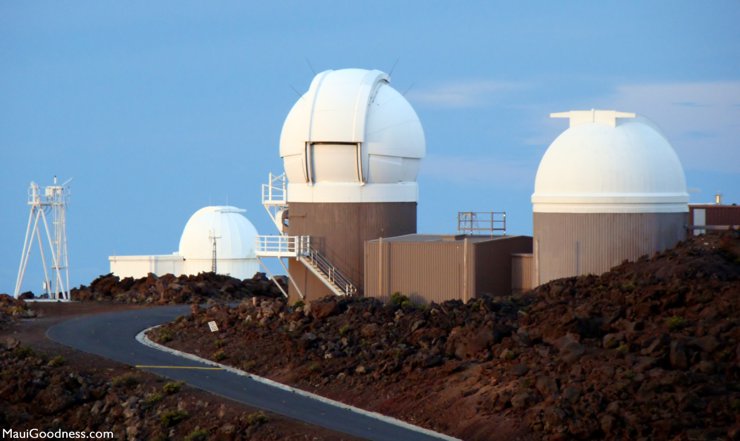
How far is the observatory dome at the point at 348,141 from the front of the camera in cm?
3838

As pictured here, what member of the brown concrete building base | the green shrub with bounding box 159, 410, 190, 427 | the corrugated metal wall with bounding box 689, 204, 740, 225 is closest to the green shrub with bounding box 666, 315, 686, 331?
the green shrub with bounding box 159, 410, 190, 427

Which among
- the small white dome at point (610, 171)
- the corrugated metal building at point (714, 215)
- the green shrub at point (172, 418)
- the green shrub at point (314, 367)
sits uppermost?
the small white dome at point (610, 171)

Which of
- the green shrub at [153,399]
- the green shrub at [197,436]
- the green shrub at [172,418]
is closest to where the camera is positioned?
the green shrub at [197,436]

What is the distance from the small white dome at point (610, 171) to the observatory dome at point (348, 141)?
645cm

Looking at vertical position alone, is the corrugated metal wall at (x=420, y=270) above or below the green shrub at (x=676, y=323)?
above

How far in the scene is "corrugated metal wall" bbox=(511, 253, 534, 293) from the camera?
116ft

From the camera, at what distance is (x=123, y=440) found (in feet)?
86.6

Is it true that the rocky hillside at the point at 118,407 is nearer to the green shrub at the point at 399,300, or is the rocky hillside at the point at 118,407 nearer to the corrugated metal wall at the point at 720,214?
the green shrub at the point at 399,300

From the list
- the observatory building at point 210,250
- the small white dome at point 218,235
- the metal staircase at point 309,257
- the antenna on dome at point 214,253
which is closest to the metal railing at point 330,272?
the metal staircase at point 309,257

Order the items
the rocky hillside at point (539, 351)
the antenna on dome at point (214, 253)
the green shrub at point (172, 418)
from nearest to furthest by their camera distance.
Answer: the rocky hillside at point (539, 351), the green shrub at point (172, 418), the antenna on dome at point (214, 253)

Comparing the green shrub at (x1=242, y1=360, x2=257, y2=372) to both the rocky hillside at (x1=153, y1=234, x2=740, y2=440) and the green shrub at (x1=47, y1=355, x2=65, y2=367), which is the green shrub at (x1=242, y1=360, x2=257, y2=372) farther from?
the green shrub at (x1=47, y1=355, x2=65, y2=367)

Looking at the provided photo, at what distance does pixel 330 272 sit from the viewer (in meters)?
38.9

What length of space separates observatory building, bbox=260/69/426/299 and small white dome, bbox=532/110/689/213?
21.4 feet

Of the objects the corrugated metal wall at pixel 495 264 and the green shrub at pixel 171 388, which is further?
the corrugated metal wall at pixel 495 264
